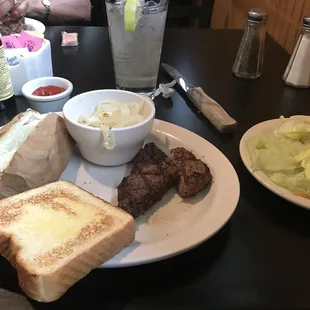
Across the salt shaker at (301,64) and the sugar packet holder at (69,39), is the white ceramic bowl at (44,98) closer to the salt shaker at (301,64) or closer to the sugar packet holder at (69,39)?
the sugar packet holder at (69,39)

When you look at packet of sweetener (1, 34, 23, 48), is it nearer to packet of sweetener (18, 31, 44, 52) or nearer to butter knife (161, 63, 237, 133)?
packet of sweetener (18, 31, 44, 52)

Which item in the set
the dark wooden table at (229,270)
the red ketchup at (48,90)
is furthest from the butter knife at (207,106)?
the red ketchup at (48,90)

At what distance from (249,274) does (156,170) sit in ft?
0.88

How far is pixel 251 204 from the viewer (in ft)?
2.94

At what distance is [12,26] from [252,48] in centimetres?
72

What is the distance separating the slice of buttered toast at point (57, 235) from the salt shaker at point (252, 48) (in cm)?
80

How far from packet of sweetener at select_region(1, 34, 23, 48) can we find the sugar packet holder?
33 cm

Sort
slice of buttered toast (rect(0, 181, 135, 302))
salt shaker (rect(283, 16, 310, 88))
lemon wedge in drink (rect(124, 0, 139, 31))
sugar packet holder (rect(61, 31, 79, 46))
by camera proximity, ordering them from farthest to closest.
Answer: sugar packet holder (rect(61, 31, 79, 46))
salt shaker (rect(283, 16, 310, 88))
lemon wedge in drink (rect(124, 0, 139, 31))
slice of buttered toast (rect(0, 181, 135, 302))

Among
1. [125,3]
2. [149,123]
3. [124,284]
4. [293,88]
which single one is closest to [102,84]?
[125,3]

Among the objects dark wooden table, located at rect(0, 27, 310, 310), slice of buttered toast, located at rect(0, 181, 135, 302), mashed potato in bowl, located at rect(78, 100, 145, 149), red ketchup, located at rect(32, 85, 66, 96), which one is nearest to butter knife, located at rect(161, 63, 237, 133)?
dark wooden table, located at rect(0, 27, 310, 310)

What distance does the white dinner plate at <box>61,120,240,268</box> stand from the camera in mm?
707

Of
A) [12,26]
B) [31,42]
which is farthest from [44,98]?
[12,26]

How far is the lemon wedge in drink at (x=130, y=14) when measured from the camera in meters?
1.11

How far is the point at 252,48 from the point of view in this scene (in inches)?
55.0
